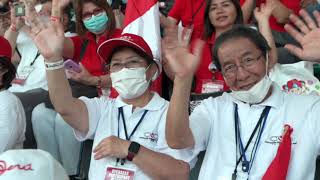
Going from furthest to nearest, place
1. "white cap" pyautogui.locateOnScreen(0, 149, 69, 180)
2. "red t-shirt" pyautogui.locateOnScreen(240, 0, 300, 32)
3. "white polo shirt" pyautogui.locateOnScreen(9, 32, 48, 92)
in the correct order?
"white polo shirt" pyautogui.locateOnScreen(9, 32, 48, 92), "red t-shirt" pyautogui.locateOnScreen(240, 0, 300, 32), "white cap" pyautogui.locateOnScreen(0, 149, 69, 180)

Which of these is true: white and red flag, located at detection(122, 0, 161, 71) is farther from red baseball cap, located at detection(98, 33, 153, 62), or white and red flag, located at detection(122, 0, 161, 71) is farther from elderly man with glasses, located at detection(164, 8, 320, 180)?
elderly man with glasses, located at detection(164, 8, 320, 180)

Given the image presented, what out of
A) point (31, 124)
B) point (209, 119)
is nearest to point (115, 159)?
point (209, 119)

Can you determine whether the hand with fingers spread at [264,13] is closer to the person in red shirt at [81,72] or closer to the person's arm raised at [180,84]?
the person in red shirt at [81,72]

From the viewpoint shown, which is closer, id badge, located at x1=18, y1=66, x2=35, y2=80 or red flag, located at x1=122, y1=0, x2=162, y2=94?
red flag, located at x1=122, y1=0, x2=162, y2=94

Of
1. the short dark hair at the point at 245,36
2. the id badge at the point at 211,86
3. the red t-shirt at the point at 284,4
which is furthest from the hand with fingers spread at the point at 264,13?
the short dark hair at the point at 245,36

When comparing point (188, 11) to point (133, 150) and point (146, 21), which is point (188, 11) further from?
point (133, 150)

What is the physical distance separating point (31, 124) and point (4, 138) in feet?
2.97

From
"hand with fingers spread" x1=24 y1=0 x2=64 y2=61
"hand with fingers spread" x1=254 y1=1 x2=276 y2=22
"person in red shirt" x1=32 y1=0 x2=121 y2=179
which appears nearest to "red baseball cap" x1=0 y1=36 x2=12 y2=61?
"person in red shirt" x1=32 y1=0 x2=121 y2=179

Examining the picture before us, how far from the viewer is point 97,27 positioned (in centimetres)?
439

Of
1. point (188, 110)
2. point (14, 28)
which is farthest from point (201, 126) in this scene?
point (14, 28)

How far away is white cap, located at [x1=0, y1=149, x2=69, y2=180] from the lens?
5.32ft

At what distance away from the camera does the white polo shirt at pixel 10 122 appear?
3359 mm

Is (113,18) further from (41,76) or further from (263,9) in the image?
(263,9)

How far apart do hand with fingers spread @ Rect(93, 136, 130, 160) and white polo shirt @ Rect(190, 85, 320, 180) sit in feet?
1.16
